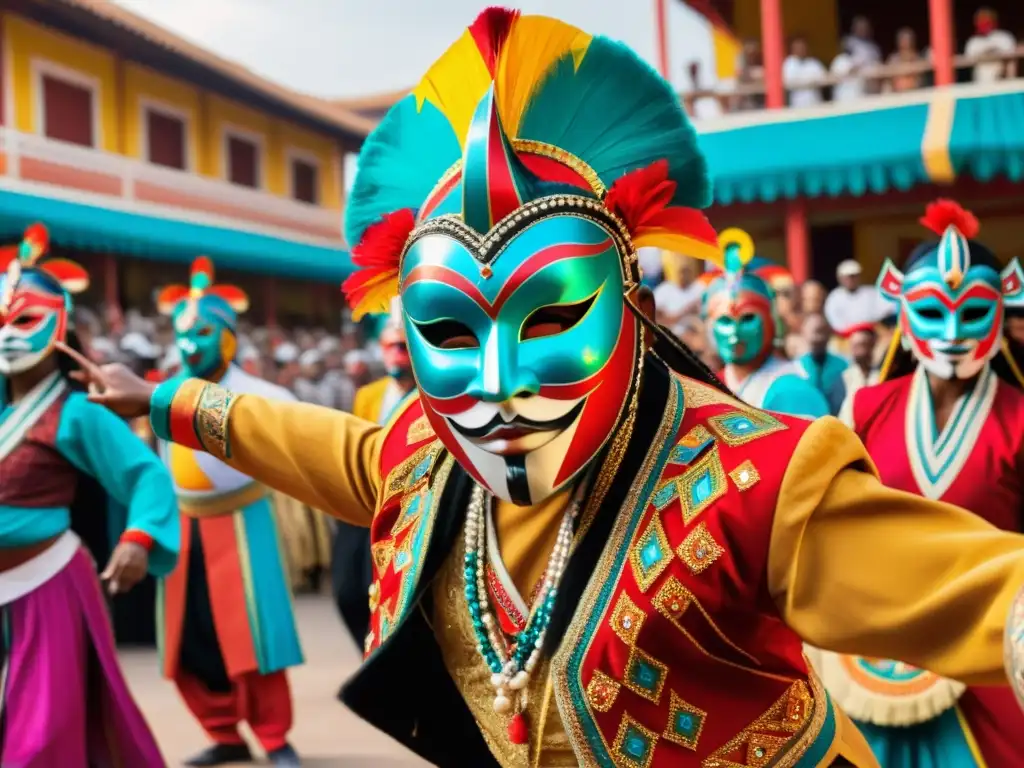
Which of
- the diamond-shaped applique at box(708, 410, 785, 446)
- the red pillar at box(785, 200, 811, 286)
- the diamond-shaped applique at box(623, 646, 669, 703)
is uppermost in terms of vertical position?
the red pillar at box(785, 200, 811, 286)

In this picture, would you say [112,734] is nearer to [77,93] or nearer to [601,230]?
[601,230]

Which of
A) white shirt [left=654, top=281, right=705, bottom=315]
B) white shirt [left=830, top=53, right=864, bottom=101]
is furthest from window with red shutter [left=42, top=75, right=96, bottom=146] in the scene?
white shirt [left=654, top=281, right=705, bottom=315]

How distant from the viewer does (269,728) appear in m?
5.73

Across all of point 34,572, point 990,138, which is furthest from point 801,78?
point 34,572

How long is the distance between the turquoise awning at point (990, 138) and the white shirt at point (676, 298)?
12.0 ft

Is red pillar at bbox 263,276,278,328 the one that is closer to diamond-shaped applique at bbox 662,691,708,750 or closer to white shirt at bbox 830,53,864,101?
white shirt at bbox 830,53,864,101

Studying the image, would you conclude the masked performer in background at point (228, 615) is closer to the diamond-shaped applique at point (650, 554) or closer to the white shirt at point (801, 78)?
the diamond-shaped applique at point (650, 554)

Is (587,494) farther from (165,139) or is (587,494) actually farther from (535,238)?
(165,139)

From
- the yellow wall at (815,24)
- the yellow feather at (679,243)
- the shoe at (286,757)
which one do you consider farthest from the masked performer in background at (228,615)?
the yellow wall at (815,24)

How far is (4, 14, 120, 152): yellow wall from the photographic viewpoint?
1689 centimetres

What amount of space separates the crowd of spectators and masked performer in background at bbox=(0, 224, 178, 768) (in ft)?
36.9

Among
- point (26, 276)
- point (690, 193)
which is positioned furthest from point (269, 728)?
point (690, 193)

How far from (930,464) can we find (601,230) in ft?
7.28

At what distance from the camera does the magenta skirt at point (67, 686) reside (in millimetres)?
4184
